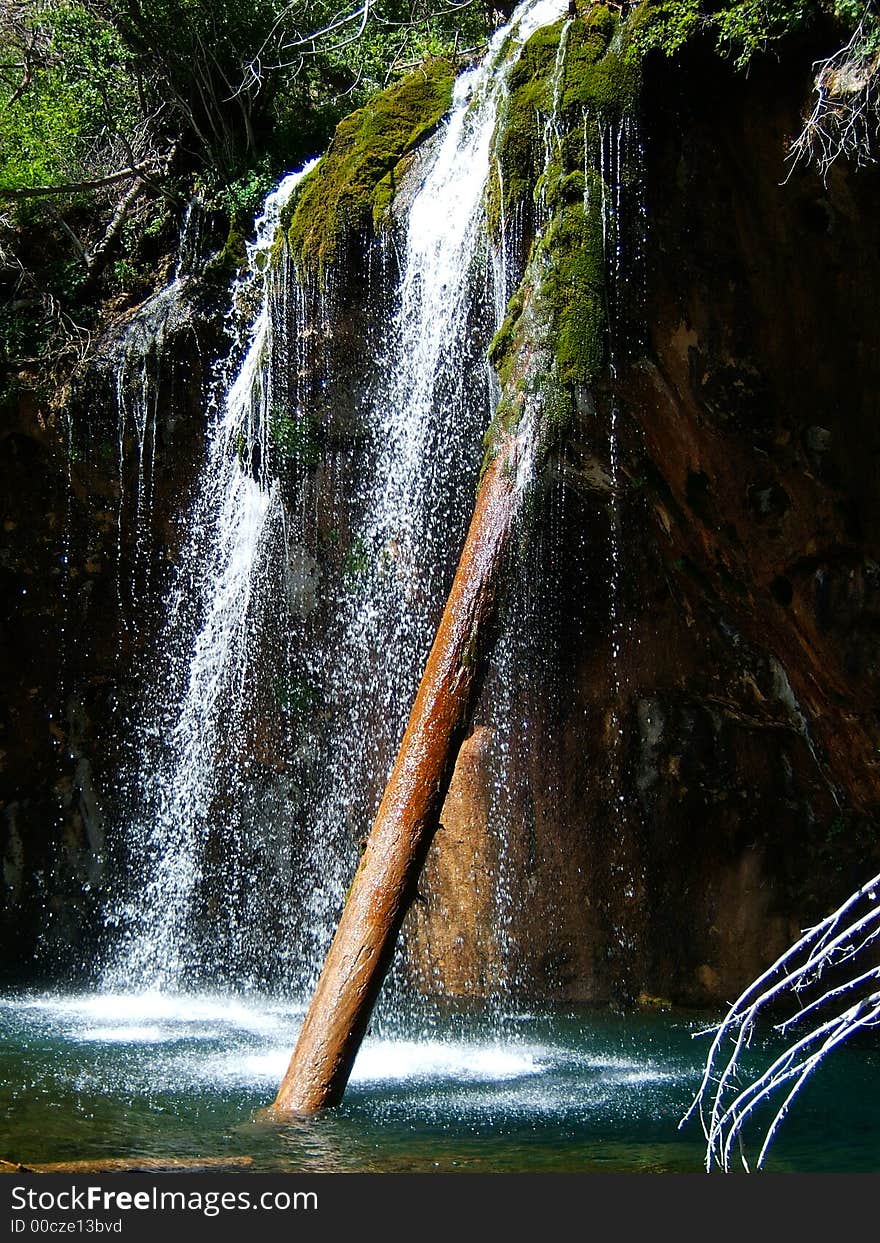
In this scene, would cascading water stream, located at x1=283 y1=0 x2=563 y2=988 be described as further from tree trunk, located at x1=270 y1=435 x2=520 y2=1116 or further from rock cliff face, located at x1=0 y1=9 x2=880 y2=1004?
tree trunk, located at x1=270 y1=435 x2=520 y2=1116

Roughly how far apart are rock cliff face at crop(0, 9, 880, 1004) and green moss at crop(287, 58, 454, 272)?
0.13 metres

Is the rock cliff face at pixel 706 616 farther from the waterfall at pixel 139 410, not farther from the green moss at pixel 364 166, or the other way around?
the waterfall at pixel 139 410

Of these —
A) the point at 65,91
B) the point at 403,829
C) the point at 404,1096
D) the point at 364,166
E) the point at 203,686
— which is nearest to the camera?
the point at 403,829

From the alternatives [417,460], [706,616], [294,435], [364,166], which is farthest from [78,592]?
[706,616]

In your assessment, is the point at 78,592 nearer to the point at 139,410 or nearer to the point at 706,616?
the point at 139,410

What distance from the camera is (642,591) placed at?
973cm

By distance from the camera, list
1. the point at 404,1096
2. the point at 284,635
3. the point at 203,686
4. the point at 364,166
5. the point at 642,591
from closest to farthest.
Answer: the point at 404,1096
the point at 364,166
the point at 642,591
the point at 203,686
the point at 284,635

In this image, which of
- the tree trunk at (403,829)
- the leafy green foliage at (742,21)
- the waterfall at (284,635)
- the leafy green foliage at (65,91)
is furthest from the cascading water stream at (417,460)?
the leafy green foliage at (65,91)

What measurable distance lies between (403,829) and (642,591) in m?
4.78

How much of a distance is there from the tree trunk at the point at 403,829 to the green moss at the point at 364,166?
145 inches

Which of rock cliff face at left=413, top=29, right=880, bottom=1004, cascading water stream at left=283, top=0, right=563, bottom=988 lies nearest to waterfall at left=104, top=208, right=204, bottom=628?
cascading water stream at left=283, top=0, right=563, bottom=988

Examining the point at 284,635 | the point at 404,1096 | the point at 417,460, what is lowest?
the point at 404,1096

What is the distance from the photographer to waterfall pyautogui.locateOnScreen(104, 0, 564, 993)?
9.02 m

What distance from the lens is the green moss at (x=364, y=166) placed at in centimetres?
892
